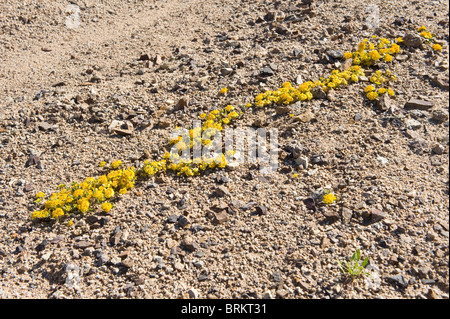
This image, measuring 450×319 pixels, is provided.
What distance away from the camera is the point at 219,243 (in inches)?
195

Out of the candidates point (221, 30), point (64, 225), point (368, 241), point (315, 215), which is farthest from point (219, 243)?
point (221, 30)

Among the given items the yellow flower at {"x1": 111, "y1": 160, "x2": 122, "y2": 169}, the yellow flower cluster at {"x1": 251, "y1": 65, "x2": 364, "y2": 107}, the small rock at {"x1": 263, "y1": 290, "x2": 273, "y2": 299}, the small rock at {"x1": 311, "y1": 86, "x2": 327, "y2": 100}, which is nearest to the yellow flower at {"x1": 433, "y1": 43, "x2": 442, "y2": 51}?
the yellow flower cluster at {"x1": 251, "y1": 65, "x2": 364, "y2": 107}

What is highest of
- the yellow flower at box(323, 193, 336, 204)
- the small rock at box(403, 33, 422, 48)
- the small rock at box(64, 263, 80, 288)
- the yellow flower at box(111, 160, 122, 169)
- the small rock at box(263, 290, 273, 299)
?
the small rock at box(403, 33, 422, 48)

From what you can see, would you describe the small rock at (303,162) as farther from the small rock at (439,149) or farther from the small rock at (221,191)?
the small rock at (439,149)

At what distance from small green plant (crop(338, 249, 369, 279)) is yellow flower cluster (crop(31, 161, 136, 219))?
290 centimetres

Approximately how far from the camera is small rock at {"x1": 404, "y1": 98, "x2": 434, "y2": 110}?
5.94 m

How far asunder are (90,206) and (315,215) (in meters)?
2.92

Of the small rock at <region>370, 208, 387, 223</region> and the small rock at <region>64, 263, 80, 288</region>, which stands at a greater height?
the small rock at <region>370, 208, 387, 223</region>

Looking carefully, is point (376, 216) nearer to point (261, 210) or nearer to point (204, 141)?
point (261, 210)

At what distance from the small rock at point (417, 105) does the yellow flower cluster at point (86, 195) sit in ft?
13.2

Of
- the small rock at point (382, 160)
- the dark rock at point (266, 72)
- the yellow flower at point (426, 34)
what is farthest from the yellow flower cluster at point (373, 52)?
the small rock at point (382, 160)

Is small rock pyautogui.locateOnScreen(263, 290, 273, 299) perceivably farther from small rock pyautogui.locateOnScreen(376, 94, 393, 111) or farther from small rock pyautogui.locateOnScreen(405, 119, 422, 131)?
small rock pyautogui.locateOnScreen(376, 94, 393, 111)

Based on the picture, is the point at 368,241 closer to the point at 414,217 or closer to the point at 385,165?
the point at 414,217

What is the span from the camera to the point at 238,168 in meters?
5.77
